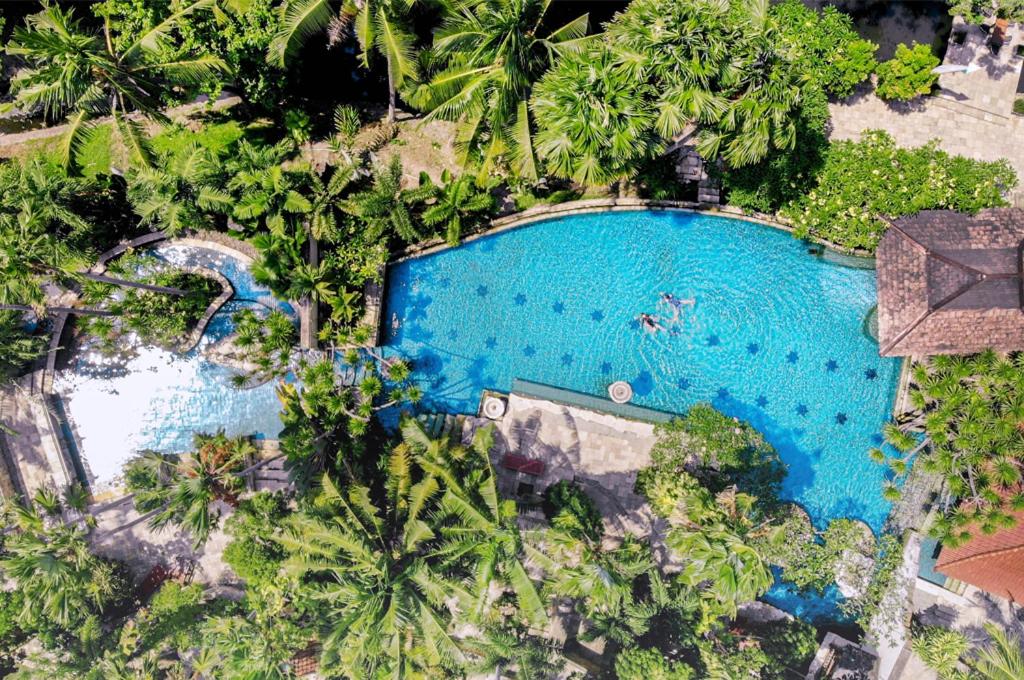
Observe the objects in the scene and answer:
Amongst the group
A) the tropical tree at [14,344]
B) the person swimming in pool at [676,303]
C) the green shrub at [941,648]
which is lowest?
the green shrub at [941,648]

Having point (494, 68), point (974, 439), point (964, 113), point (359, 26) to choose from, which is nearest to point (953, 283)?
point (974, 439)

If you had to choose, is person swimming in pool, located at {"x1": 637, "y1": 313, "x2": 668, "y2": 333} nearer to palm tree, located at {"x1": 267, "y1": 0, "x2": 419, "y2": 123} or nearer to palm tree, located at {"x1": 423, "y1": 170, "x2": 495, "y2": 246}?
palm tree, located at {"x1": 423, "y1": 170, "x2": 495, "y2": 246}

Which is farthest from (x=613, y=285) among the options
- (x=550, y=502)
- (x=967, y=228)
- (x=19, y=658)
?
(x=19, y=658)

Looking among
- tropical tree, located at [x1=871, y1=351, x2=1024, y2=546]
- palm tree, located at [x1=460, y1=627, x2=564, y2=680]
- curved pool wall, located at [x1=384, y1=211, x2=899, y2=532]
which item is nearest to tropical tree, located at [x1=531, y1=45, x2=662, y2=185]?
curved pool wall, located at [x1=384, y1=211, x2=899, y2=532]

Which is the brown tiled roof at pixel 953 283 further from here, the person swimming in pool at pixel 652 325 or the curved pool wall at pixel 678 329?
the person swimming in pool at pixel 652 325

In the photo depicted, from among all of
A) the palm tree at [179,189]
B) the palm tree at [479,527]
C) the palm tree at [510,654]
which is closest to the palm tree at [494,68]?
the palm tree at [179,189]

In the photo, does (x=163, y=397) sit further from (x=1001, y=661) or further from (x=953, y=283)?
(x=1001, y=661)
